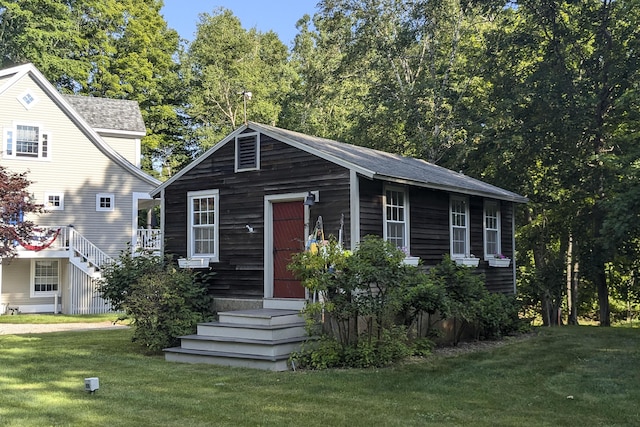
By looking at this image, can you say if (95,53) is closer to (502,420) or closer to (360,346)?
(360,346)

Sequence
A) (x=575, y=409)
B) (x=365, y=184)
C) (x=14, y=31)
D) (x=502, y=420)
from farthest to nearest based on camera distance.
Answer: (x=14, y=31) → (x=365, y=184) → (x=575, y=409) → (x=502, y=420)

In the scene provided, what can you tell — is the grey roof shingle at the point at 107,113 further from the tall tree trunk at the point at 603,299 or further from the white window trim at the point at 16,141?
the tall tree trunk at the point at 603,299

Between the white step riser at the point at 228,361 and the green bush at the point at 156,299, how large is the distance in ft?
2.11

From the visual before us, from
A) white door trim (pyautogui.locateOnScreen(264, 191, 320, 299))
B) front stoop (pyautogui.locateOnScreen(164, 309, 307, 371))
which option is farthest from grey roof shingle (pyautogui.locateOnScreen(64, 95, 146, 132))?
front stoop (pyautogui.locateOnScreen(164, 309, 307, 371))

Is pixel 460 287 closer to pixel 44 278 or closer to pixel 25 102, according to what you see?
pixel 44 278

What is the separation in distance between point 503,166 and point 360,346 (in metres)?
12.7

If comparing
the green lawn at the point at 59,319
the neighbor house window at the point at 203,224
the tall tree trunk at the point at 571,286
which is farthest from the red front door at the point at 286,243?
the tall tree trunk at the point at 571,286

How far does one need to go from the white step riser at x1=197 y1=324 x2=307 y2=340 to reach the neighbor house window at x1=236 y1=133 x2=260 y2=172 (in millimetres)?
3375

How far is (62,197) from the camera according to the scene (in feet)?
76.4

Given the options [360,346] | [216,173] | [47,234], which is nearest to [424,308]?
[360,346]

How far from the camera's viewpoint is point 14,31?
103 feet

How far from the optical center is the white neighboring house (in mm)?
22031

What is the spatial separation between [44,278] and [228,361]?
15.2 m

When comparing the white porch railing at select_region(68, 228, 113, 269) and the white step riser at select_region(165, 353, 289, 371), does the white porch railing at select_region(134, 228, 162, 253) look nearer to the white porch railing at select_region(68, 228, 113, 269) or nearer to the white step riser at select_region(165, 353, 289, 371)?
the white porch railing at select_region(68, 228, 113, 269)
